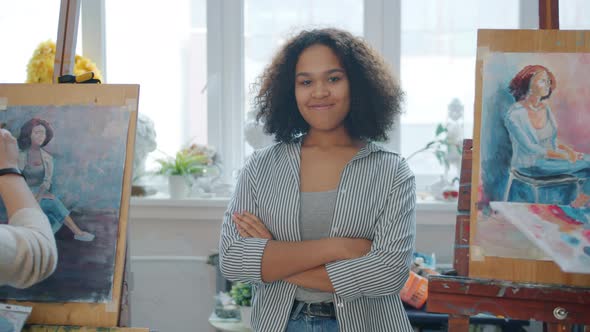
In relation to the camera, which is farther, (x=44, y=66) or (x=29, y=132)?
(x=44, y=66)

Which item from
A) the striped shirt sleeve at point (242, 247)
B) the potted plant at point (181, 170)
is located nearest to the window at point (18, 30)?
the potted plant at point (181, 170)

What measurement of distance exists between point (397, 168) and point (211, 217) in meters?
1.35

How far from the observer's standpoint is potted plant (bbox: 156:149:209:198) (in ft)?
9.13

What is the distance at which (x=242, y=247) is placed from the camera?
154 cm

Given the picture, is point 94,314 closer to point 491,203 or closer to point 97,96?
point 97,96

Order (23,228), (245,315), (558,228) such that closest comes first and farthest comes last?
(558,228), (23,228), (245,315)

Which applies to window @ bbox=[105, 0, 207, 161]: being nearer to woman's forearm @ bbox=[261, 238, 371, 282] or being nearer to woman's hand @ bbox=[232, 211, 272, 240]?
woman's hand @ bbox=[232, 211, 272, 240]

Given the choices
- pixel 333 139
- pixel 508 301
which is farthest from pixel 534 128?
pixel 333 139

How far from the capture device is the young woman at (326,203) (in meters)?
1.49

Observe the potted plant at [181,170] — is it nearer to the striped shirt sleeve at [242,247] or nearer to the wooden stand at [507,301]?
the striped shirt sleeve at [242,247]

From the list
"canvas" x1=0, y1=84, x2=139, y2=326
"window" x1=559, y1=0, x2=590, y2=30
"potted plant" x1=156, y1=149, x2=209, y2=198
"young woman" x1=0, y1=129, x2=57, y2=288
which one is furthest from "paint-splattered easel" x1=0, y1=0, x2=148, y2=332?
"window" x1=559, y1=0, x2=590, y2=30

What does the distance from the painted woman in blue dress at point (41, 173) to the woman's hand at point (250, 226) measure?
362 mm

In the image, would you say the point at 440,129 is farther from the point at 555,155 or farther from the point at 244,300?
the point at 555,155

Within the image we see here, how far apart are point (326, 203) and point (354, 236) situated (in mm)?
109
